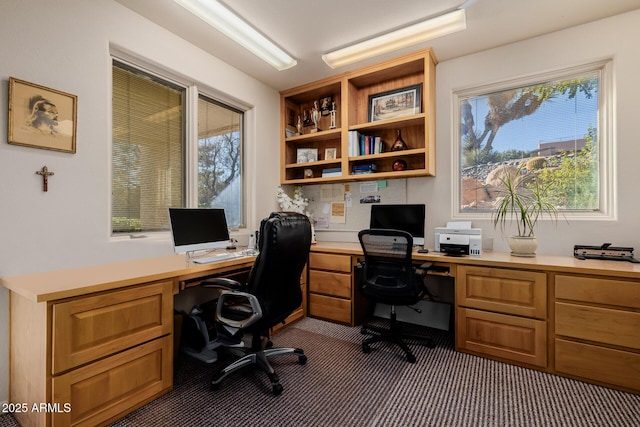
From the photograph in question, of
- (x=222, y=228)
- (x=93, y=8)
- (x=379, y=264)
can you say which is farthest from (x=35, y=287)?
(x=379, y=264)

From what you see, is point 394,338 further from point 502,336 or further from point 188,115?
point 188,115

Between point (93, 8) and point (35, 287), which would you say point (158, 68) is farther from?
point (35, 287)

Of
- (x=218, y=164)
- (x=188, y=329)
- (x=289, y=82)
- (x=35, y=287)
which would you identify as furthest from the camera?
(x=289, y=82)

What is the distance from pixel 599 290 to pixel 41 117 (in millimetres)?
3702

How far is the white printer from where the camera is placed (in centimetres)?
256

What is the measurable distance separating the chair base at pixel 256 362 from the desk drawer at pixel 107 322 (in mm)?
452

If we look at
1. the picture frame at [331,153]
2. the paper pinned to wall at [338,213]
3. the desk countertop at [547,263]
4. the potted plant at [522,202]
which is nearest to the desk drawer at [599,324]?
the desk countertop at [547,263]

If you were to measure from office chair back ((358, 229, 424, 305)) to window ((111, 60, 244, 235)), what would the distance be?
1.68m

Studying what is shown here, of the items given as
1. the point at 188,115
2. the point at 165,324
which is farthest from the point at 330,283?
the point at 188,115

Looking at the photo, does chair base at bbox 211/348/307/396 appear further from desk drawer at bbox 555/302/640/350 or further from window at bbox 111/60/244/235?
desk drawer at bbox 555/302/640/350

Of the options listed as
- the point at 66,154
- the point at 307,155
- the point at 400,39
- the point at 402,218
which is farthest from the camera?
the point at 307,155

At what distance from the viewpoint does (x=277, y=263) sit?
6.20 feet

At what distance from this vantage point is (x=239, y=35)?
2.52m

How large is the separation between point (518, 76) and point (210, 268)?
10.3 feet
